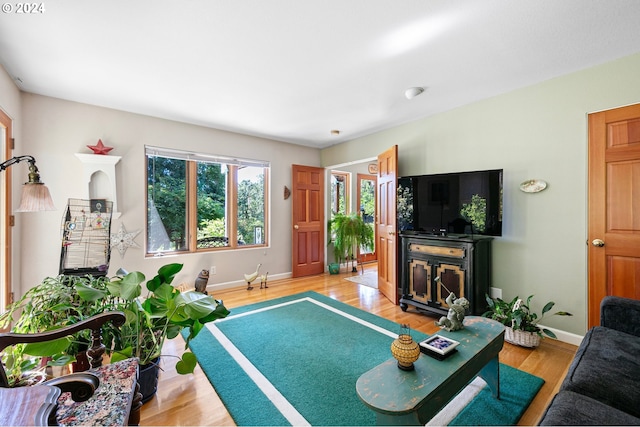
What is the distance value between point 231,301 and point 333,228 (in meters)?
2.40

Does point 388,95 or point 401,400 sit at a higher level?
point 388,95

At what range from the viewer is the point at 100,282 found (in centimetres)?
182

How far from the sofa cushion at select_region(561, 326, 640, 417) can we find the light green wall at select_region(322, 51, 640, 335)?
1.11 metres

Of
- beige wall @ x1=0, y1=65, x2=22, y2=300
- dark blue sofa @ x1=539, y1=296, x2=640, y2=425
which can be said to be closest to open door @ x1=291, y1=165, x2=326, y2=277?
beige wall @ x1=0, y1=65, x2=22, y2=300

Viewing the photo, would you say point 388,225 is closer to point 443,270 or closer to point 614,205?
point 443,270

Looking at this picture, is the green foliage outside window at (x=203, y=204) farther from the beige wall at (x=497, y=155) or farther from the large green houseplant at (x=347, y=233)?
the large green houseplant at (x=347, y=233)

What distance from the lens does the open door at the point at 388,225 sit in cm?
356

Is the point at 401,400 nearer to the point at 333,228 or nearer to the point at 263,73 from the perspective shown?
the point at 263,73

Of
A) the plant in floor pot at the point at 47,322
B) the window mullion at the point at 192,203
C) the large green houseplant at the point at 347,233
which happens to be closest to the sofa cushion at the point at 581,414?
the plant in floor pot at the point at 47,322

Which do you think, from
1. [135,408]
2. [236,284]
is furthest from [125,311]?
[236,284]

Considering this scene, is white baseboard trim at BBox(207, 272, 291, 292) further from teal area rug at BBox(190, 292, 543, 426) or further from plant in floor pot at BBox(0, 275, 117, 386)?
plant in floor pot at BBox(0, 275, 117, 386)

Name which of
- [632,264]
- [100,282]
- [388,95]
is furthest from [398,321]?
[100,282]

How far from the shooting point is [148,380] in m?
1.71

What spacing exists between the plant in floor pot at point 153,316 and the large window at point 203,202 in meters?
2.29
